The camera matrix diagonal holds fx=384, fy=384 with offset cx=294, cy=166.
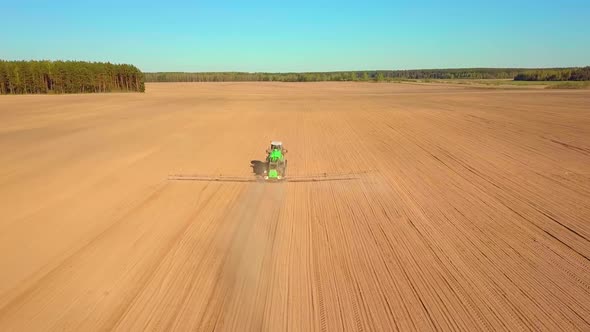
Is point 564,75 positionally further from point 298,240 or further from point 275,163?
point 298,240

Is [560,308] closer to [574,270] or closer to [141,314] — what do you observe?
[574,270]

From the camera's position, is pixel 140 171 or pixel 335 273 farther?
pixel 140 171

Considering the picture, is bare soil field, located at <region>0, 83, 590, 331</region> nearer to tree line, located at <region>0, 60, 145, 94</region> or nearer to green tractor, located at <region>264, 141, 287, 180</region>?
green tractor, located at <region>264, 141, 287, 180</region>

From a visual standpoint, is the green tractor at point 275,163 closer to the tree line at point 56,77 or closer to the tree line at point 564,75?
the tree line at point 56,77

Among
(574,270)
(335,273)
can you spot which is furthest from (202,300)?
(574,270)

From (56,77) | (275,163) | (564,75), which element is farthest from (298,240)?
(564,75)

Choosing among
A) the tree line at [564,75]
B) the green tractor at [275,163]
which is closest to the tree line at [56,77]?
the green tractor at [275,163]

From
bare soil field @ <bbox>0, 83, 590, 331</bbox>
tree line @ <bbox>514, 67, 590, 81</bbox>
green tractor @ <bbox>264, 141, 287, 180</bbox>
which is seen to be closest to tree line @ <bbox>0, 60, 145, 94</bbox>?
bare soil field @ <bbox>0, 83, 590, 331</bbox>
